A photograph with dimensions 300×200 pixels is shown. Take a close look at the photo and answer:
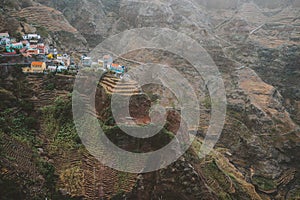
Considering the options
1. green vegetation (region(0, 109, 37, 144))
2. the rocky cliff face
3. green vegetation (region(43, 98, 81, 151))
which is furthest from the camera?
the rocky cliff face

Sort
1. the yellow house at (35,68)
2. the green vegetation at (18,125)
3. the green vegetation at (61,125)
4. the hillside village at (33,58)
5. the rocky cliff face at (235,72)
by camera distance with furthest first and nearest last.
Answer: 1. the rocky cliff face at (235,72)
2. the hillside village at (33,58)
3. the yellow house at (35,68)
4. the green vegetation at (61,125)
5. the green vegetation at (18,125)

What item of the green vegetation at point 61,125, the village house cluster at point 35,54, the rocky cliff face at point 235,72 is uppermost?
the village house cluster at point 35,54

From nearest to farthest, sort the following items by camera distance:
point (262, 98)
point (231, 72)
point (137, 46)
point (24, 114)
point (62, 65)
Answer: point (24, 114) → point (62, 65) → point (262, 98) → point (231, 72) → point (137, 46)

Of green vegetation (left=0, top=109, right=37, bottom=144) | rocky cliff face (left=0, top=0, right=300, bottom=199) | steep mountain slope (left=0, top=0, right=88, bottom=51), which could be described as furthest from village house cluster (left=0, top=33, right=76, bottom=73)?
steep mountain slope (left=0, top=0, right=88, bottom=51)

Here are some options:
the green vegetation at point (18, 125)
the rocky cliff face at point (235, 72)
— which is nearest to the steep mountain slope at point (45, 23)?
the rocky cliff face at point (235, 72)

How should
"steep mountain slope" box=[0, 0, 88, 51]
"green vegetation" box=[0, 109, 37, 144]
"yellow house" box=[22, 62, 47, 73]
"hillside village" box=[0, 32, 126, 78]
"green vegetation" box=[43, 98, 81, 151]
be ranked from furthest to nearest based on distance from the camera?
"steep mountain slope" box=[0, 0, 88, 51], "hillside village" box=[0, 32, 126, 78], "yellow house" box=[22, 62, 47, 73], "green vegetation" box=[43, 98, 81, 151], "green vegetation" box=[0, 109, 37, 144]

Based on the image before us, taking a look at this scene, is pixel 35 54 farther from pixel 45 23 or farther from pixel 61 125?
pixel 45 23

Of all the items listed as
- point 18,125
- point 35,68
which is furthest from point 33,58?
point 18,125

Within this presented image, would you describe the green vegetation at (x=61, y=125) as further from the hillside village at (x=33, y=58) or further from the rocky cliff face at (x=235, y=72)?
the hillside village at (x=33, y=58)

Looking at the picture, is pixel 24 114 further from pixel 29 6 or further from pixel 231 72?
pixel 231 72

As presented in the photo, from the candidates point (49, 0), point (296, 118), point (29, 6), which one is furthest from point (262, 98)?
point (49, 0)

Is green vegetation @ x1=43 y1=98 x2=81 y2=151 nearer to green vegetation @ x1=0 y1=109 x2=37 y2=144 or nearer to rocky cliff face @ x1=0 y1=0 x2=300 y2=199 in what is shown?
green vegetation @ x1=0 y1=109 x2=37 y2=144
